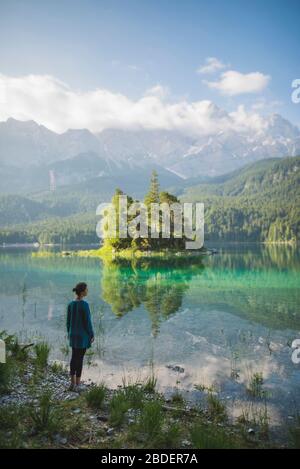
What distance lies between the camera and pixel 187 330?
22.7 m

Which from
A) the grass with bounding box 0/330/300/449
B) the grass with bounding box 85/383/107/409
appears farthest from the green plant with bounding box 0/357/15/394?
the grass with bounding box 85/383/107/409

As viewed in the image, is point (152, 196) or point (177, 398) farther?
point (152, 196)

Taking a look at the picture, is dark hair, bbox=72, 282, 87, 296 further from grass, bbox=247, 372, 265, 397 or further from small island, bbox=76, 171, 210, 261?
small island, bbox=76, 171, 210, 261

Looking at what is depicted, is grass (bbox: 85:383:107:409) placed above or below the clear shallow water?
above

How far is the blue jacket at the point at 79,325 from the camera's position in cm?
1204

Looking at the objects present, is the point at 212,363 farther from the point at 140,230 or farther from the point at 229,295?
the point at 140,230

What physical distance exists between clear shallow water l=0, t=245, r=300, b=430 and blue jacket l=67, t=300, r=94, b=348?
2.99 meters

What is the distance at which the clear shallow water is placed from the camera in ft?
47.8

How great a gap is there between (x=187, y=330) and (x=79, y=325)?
11.9m

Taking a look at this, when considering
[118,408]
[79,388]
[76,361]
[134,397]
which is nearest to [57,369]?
[79,388]

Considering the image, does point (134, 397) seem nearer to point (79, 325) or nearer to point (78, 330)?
point (78, 330)

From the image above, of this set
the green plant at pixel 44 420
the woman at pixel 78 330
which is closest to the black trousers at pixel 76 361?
the woman at pixel 78 330

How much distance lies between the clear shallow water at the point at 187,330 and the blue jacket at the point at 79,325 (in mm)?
2986
